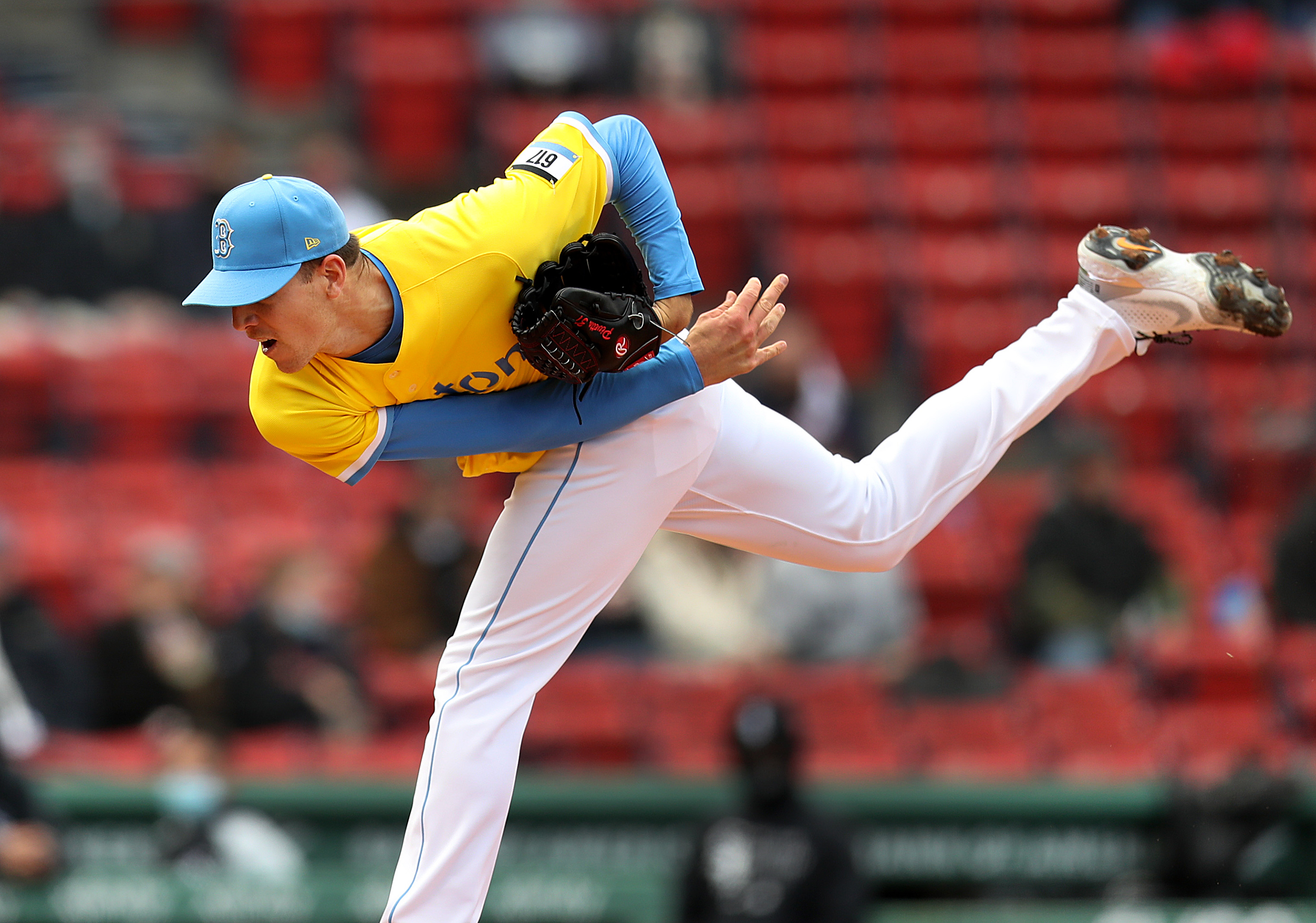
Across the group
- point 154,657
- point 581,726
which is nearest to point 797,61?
point 581,726

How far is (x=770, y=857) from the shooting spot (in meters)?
6.74

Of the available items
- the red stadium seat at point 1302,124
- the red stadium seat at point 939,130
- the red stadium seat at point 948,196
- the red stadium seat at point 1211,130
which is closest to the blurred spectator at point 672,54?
the red stadium seat at point 939,130

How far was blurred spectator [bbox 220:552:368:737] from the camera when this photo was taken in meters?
7.90

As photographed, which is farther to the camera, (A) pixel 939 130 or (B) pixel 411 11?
(B) pixel 411 11

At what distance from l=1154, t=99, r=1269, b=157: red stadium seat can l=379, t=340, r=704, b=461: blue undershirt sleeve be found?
8.69 meters

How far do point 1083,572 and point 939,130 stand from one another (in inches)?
173

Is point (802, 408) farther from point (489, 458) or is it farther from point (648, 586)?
point (489, 458)

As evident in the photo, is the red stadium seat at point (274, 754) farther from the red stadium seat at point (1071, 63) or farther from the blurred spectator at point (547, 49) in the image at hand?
the red stadium seat at point (1071, 63)

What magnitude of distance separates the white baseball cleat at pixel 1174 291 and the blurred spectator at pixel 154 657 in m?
4.82

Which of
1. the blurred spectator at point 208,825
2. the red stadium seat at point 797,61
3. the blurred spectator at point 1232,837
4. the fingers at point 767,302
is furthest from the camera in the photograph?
the red stadium seat at point 797,61

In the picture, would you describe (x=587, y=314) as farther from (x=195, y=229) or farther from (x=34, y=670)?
(x=195, y=229)

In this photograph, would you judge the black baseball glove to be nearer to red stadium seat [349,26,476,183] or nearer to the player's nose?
the player's nose

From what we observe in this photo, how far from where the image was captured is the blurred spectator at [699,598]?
323 inches

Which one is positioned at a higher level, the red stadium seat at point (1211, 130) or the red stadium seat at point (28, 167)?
the red stadium seat at point (28, 167)
